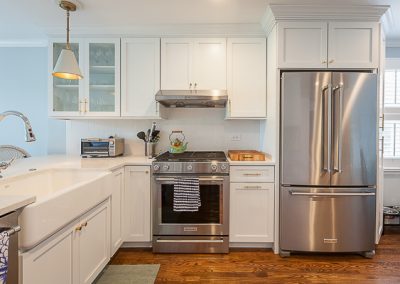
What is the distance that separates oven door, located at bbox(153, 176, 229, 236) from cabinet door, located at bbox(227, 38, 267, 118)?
89 centimetres

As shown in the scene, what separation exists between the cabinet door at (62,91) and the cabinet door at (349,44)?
106 inches

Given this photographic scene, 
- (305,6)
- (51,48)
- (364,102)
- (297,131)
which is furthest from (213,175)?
(51,48)

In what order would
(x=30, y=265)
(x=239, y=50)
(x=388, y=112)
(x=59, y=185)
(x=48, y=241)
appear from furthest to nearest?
(x=388, y=112), (x=239, y=50), (x=59, y=185), (x=48, y=241), (x=30, y=265)

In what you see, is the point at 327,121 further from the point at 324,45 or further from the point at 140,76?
the point at 140,76

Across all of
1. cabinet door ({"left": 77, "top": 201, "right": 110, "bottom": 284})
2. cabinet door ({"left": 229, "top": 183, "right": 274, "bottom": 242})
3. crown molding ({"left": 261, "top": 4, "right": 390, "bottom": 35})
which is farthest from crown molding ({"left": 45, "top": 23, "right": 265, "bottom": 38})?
cabinet door ({"left": 77, "top": 201, "right": 110, "bottom": 284})

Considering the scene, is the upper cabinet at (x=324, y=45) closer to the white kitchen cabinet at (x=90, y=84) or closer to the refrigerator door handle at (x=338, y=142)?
the refrigerator door handle at (x=338, y=142)

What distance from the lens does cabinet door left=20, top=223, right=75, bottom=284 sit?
117 centimetres

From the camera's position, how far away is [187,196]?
2455 mm

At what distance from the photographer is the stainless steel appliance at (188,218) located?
2.50 m

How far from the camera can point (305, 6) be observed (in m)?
2.35

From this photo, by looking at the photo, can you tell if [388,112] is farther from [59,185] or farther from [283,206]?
[59,185]

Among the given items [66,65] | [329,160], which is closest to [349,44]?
[329,160]

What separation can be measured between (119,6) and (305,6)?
176cm

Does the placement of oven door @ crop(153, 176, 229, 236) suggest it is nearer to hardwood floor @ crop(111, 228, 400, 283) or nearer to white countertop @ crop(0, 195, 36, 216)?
hardwood floor @ crop(111, 228, 400, 283)
